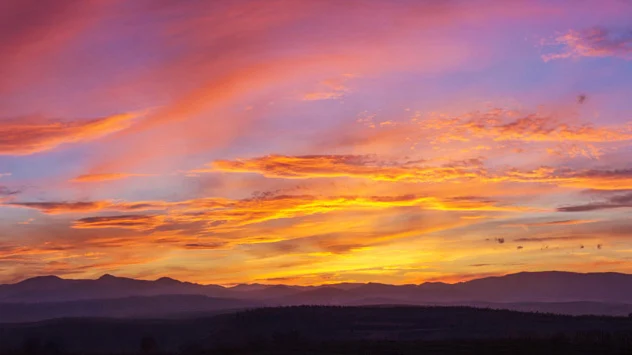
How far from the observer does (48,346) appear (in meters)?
74.3

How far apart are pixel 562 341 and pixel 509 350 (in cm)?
852

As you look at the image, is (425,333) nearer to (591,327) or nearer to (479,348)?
(591,327)

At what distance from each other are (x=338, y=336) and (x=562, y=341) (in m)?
26.4

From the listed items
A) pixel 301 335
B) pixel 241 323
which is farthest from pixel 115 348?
pixel 301 335

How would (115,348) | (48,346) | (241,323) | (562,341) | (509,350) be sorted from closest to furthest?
(509,350) < (562,341) < (48,346) < (241,323) < (115,348)

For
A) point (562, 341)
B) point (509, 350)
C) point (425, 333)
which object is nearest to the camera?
point (509, 350)

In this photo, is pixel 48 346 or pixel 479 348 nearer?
pixel 479 348

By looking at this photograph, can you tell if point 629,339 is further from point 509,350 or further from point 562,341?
point 509,350

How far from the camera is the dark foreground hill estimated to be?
55562mm

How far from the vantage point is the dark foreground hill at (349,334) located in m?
55.6

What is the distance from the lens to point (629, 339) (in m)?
58.0

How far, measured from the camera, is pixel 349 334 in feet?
262

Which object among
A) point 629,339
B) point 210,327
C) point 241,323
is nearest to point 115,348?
point 210,327

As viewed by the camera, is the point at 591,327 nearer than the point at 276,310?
Yes
